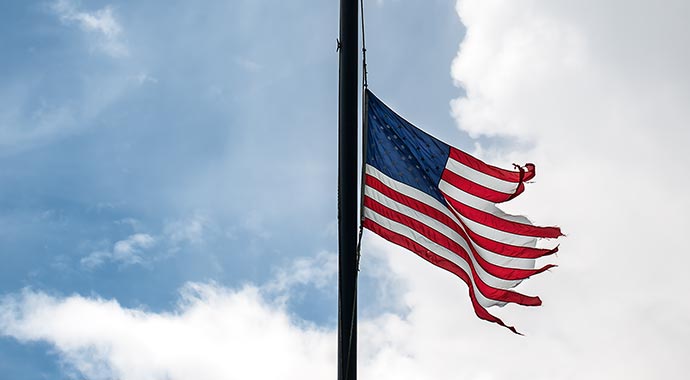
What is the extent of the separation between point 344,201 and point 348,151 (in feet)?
1.93

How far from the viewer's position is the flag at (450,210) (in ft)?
33.4

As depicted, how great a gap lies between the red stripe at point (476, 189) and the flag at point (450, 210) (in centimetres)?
1

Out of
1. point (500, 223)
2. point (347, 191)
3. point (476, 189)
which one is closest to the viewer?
point (347, 191)

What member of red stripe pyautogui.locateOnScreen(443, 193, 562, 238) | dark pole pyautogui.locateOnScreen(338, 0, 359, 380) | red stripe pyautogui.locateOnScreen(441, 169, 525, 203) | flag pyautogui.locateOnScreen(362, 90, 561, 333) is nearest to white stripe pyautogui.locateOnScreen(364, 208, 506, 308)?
flag pyautogui.locateOnScreen(362, 90, 561, 333)

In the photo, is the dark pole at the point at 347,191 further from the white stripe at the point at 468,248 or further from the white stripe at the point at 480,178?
the white stripe at the point at 480,178

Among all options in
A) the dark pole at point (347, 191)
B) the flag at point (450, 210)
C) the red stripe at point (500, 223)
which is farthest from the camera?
the red stripe at point (500, 223)

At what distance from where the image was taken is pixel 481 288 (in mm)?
10414

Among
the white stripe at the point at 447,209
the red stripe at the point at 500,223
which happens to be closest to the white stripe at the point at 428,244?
the white stripe at the point at 447,209

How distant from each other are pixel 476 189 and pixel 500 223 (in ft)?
1.97

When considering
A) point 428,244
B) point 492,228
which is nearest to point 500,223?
point 492,228

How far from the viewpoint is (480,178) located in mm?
10805

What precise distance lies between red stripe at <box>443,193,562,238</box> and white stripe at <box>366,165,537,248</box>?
0.05m

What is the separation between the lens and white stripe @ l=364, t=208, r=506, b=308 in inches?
394

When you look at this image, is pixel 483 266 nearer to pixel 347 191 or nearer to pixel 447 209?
pixel 447 209
